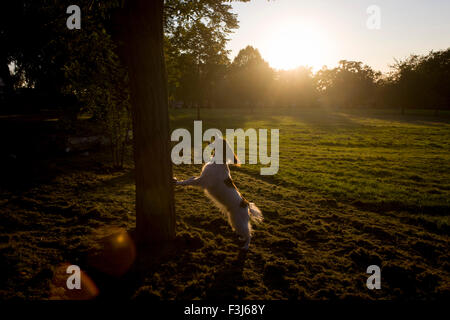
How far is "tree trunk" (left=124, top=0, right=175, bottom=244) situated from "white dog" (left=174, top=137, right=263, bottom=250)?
47cm

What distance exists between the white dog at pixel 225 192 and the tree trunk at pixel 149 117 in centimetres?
47

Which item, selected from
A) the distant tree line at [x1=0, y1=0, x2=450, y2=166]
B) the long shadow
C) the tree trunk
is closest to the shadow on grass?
the long shadow

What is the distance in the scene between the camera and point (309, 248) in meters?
4.50

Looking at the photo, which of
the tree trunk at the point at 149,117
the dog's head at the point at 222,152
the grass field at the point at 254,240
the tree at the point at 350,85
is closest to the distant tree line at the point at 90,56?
the tree trunk at the point at 149,117

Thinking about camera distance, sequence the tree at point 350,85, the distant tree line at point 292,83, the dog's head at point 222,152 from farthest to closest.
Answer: the tree at point 350,85 < the distant tree line at point 292,83 < the dog's head at point 222,152

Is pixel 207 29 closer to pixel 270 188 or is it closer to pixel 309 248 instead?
pixel 270 188

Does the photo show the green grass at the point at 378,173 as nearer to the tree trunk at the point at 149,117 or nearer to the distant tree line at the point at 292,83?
the tree trunk at the point at 149,117

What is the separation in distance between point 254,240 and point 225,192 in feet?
4.23

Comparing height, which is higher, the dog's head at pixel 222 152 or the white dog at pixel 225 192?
the dog's head at pixel 222 152

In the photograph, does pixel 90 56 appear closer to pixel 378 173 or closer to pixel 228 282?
pixel 228 282

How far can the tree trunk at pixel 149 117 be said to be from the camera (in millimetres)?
3635

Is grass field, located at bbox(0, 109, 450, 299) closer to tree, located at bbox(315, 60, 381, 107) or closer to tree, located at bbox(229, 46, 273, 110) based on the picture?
tree, located at bbox(229, 46, 273, 110)

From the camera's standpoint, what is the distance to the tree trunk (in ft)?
11.9

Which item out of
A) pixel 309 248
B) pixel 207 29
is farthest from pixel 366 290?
pixel 207 29
